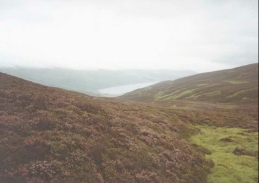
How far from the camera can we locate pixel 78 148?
55.4 feet

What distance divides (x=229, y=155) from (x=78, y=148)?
1979 centimetres

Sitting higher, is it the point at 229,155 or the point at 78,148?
the point at 78,148

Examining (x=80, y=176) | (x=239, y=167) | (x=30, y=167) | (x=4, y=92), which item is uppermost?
(x=4, y=92)

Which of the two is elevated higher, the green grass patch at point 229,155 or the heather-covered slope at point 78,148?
the heather-covered slope at point 78,148

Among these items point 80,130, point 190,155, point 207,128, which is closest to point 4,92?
point 80,130

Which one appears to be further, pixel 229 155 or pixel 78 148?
A: pixel 229 155

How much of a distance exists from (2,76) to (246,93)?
4107 inches

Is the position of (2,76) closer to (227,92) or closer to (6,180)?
(6,180)

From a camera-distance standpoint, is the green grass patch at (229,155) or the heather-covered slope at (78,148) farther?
the green grass patch at (229,155)

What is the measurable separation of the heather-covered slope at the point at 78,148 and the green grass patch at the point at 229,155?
4.96 feet

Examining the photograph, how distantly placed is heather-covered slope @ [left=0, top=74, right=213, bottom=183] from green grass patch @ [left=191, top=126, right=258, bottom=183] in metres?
1.51

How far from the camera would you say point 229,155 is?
2659 cm

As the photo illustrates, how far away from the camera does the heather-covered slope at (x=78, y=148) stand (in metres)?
14.2

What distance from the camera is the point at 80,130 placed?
66.0 feet
